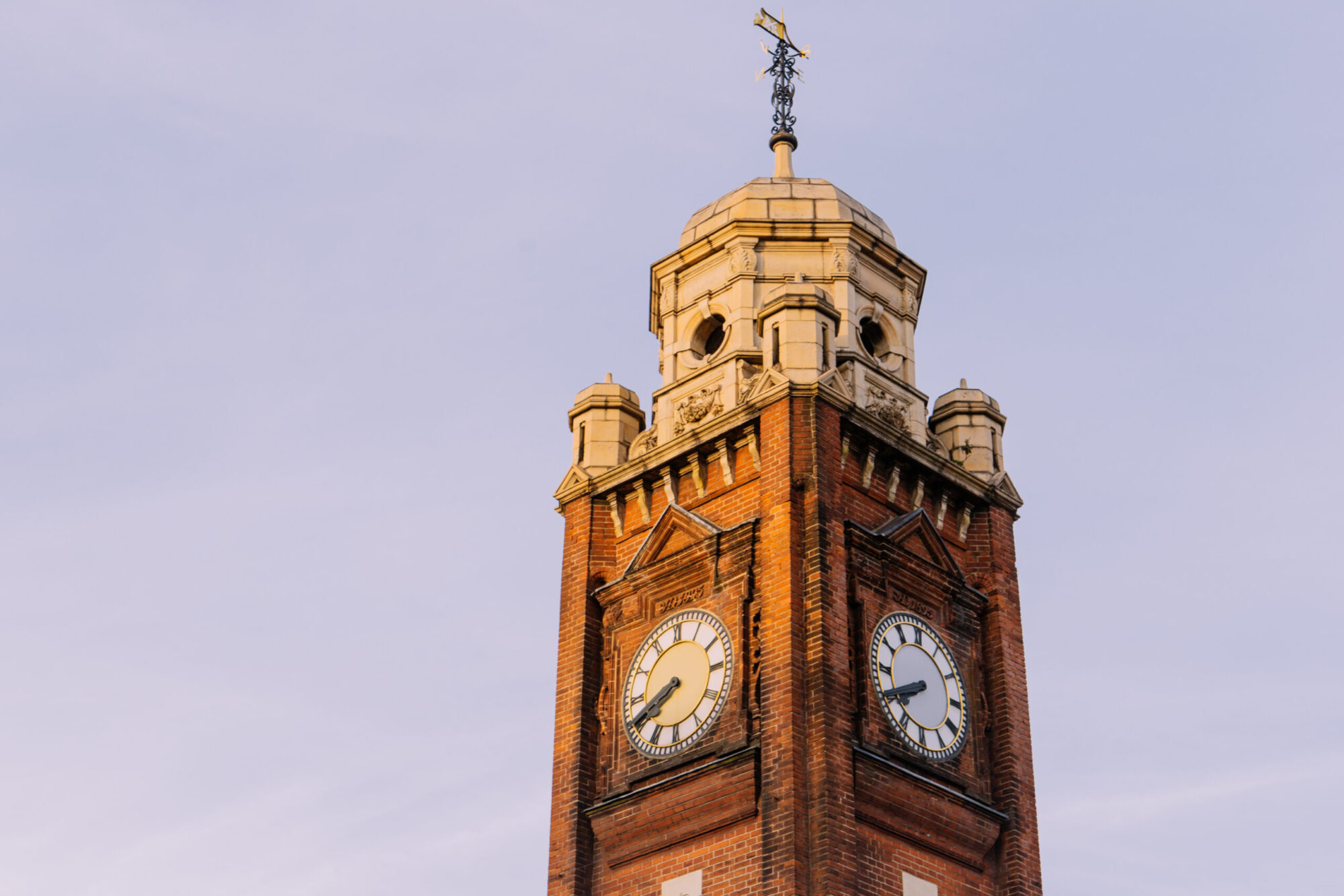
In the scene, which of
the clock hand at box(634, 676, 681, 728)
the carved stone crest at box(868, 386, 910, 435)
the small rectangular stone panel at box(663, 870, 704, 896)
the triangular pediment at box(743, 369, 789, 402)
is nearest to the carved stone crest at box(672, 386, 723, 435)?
the triangular pediment at box(743, 369, 789, 402)

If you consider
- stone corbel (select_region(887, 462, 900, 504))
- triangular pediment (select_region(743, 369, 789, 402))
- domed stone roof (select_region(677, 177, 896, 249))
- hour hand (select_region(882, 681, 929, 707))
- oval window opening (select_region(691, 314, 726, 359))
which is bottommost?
hour hand (select_region(882, 681, 929, 707))

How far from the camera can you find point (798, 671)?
3278 cm

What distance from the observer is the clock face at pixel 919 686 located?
34.0 m

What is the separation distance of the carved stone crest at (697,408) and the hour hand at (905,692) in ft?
20.2

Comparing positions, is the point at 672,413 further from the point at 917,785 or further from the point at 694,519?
the point at 917,785

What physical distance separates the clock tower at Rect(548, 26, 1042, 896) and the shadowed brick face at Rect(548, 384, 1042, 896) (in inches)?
1.7

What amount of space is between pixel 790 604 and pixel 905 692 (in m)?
2.60

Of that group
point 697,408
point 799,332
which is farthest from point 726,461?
point 799,332

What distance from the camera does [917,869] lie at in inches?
1292

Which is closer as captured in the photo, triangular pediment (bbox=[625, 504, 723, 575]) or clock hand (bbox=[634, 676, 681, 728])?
clock hand (bbox=[634, 676, 681, 728])

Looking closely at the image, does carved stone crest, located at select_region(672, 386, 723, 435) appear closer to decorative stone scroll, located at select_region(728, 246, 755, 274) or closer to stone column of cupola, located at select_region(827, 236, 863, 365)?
stone column of cupola, located at select_region(827, 236, 863, 365)

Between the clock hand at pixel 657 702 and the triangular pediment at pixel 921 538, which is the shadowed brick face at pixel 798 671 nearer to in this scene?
the triangular pediment at pixel 921 538

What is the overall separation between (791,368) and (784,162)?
7845 millimetres

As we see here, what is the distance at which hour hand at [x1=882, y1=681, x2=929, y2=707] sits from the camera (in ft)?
111
